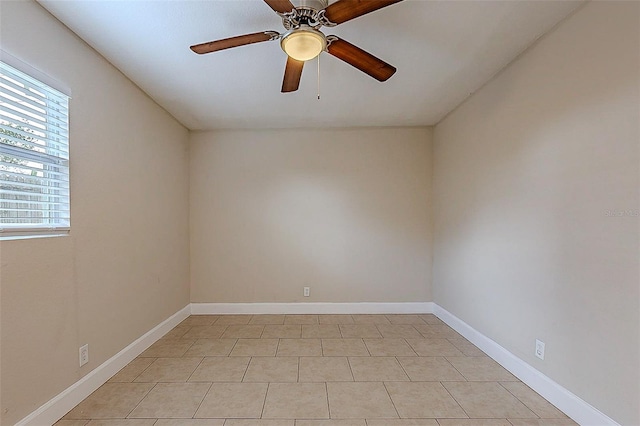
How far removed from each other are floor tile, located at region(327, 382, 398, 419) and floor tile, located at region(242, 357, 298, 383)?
0.35 meters

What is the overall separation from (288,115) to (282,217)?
1282 mm

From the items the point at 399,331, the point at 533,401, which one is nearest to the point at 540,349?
the point at 533,401

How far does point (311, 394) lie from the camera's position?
222cm

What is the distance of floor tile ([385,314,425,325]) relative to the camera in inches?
148

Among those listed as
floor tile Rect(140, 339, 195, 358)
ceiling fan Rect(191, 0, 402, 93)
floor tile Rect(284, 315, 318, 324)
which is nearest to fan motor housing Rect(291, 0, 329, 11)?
ceiling fan Rect(191, 0, 402, 93)

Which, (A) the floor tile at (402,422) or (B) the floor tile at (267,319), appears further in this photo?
(B) the floor tile at (267,319)

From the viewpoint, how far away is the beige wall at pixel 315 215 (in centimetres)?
414

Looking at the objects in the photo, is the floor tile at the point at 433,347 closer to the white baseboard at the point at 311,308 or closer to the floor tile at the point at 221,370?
the white baseboard at the point at 311,308

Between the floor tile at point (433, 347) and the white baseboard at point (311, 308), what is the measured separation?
0.93 meters

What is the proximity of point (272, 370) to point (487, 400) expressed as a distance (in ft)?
5.12

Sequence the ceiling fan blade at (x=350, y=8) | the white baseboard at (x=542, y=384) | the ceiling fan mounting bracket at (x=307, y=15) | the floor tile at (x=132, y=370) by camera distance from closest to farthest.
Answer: the ceiling fan blade at (x=350, y=8)
the ceiling fan mounting bracket at (x=307, y=15)
the white baseboard at (x=542, y=384)
the floor tile at (x=132, y=370)

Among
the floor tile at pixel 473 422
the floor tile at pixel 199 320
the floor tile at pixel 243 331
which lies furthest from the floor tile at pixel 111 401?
the floor tile at pixel 473 422

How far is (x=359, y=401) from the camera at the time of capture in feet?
6.99

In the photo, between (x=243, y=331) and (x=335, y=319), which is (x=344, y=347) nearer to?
(x=335, y=319)
